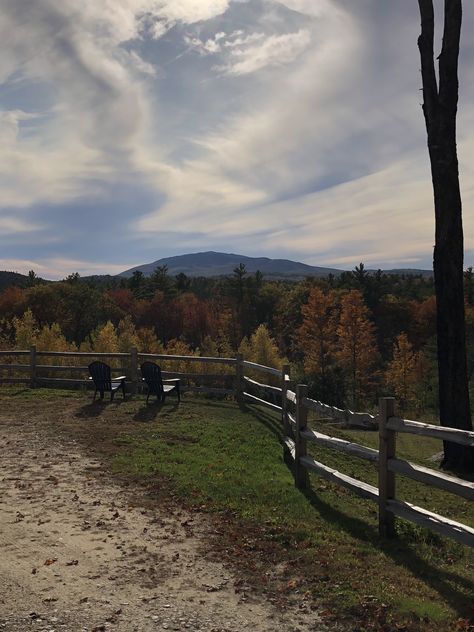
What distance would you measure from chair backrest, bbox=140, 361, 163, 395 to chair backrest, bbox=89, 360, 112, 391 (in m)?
1.13

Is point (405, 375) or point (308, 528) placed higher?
point (308, 528)

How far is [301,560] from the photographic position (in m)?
4.77

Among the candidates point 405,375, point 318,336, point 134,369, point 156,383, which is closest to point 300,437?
point 156,383

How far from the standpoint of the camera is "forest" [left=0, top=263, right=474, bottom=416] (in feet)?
153

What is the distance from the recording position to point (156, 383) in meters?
14.5

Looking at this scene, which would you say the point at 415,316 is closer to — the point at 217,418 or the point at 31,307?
the point at 31,307

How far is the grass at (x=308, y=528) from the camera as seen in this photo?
13.2 ft

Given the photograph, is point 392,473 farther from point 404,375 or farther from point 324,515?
point 404,375

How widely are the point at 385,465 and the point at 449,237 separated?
6214 millimetres

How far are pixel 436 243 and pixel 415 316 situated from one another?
180 feet

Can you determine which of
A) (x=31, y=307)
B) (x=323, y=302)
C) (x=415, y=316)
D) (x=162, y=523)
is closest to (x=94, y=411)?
(x=162, y=523)

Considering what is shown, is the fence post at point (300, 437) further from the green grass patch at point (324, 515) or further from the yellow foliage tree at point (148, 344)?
the yellow foliage tree at point (148, 344)

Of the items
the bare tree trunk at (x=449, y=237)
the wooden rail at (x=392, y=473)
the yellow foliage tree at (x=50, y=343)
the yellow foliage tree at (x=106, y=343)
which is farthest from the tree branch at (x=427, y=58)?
the yellow foliage tree at (x=106, y=343)

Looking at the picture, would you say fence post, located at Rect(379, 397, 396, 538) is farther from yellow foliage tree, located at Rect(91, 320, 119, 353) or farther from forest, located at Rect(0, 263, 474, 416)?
yellow foliage tree, located at Rect(91, 320, 119, 353)
